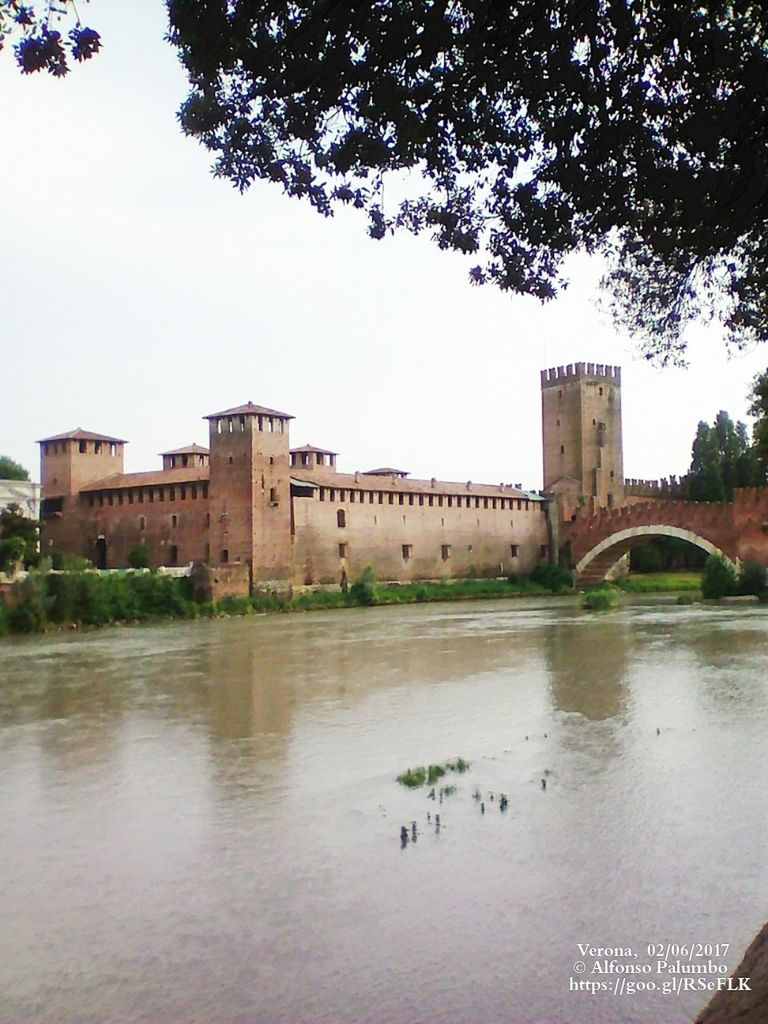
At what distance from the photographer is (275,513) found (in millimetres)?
31328

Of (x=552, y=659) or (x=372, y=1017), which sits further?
(x=552, y=659)

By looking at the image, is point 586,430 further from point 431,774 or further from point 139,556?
point 431,774

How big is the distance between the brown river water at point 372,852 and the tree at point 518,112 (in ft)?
9.64

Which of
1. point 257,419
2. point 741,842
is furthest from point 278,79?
point 257,419

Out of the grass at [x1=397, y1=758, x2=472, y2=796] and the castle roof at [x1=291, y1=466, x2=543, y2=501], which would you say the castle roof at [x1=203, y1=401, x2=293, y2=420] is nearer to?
the castle roof at [x1=291, y1=466, x2=543, y2=501]

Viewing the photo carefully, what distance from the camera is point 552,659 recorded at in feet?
47.6

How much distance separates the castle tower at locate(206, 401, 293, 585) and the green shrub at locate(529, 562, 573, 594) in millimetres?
11315

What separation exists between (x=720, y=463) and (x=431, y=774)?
127 feet

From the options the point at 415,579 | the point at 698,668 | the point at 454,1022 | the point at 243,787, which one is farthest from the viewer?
the point at 415,579

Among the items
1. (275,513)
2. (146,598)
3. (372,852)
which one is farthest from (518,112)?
(275,513)

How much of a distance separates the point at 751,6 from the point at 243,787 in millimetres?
5351

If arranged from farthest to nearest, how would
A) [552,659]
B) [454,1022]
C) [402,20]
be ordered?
[552,659] < [402,20] < [454,1022]

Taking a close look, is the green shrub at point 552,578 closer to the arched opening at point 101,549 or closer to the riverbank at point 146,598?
the riverbank at point 146,598

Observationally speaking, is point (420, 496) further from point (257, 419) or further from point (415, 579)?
point (257, 419)
